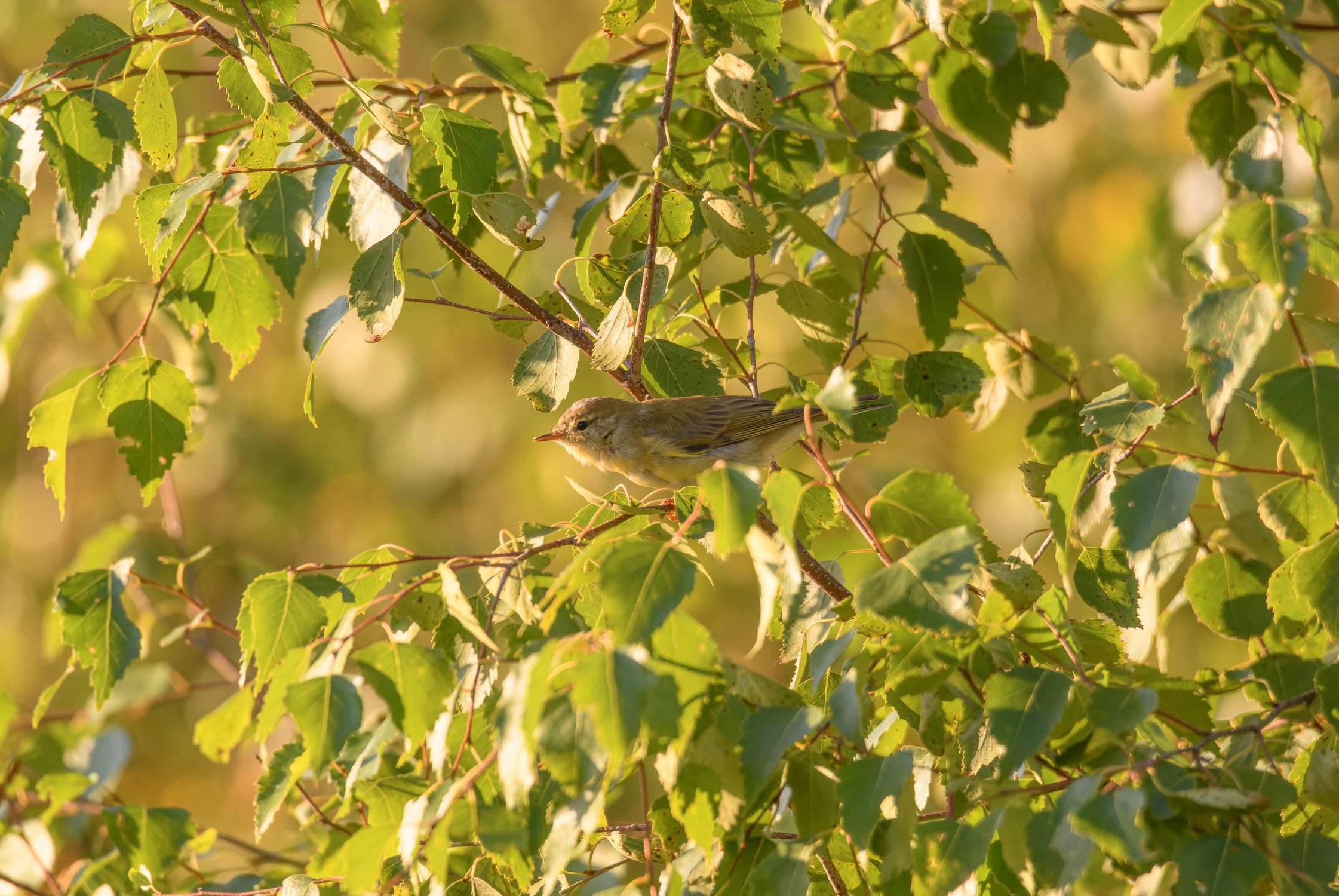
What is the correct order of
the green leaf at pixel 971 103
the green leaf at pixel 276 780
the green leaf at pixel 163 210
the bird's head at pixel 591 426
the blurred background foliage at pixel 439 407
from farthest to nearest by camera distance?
the blurred background foliage at pixel 439 407, the bird's head at pixel 591 426, the green leaf at pixel 971 103, the green leaf at pixel 163 210, the green leaf at pixel 276 780

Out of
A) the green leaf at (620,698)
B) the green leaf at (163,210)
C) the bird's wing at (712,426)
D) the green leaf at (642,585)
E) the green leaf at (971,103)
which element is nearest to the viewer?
the green leaf at (620,698)

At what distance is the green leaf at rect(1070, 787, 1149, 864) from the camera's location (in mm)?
1511

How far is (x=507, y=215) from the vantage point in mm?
2283

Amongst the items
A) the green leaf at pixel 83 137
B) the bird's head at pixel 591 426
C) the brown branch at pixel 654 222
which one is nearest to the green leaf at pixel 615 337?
the brown branch at pixel 654 222

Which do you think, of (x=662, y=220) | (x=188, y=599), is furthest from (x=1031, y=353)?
(x=188, y=599)

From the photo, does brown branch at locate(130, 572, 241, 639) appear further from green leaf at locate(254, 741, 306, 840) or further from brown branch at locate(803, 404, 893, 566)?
brown branch at locate(803, 404, 893, 566)

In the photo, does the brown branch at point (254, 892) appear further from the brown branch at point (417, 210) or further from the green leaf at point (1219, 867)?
the green leaf at point (1219, 867)

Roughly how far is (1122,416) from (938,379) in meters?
0.58

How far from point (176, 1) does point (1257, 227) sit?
205 cm

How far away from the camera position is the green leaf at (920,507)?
6.18 ft

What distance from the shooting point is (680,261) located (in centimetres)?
278

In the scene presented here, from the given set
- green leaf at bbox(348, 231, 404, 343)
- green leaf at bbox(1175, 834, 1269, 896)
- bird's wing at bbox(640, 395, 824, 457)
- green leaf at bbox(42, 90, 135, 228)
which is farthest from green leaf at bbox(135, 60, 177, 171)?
green leaf at bbox(1175, 834, 1269, 896)

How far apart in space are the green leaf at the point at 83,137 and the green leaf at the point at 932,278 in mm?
1748

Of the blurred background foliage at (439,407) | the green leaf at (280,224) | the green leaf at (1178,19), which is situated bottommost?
the blurred background foliage at (439,407)
